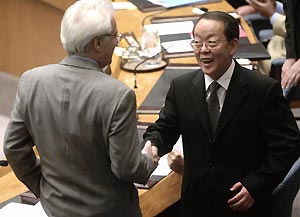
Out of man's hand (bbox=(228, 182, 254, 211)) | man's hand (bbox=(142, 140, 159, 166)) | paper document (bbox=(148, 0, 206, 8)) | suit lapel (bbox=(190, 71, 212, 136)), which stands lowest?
man's hand (bbox=(228, 182, 254, 211))

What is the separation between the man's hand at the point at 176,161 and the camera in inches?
92.7

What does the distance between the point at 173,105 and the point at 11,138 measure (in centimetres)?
64

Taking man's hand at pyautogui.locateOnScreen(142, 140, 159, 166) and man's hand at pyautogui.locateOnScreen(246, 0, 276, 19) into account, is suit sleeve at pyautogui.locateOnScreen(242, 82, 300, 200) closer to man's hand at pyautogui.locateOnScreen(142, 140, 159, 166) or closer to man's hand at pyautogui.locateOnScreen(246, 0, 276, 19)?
man's hand at pyautogui.locateOnScreen(142, 140, 159, 166)

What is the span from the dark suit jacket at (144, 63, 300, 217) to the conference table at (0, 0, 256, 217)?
0.50 ft

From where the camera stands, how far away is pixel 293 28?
3.39m

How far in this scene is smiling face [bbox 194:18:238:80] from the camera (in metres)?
1.98

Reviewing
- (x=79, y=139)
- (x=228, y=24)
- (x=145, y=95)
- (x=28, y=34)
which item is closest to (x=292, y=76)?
(x=145, y=95)

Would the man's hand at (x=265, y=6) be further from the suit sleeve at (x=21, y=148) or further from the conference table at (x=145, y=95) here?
the suit sleeve at (x=21, y=148)

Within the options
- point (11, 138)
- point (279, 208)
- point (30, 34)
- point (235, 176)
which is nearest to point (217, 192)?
point (235, 176)

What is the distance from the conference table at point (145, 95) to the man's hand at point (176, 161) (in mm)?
53

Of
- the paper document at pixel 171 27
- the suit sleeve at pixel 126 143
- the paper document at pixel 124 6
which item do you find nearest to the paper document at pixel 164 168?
the suit sleeve at pixel 126 143

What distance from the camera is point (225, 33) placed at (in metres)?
1.99

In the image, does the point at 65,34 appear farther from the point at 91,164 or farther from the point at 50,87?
the point at 91,164

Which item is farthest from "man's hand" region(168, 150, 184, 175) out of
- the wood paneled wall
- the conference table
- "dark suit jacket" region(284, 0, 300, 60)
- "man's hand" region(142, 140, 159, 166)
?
the wood paneled wall
